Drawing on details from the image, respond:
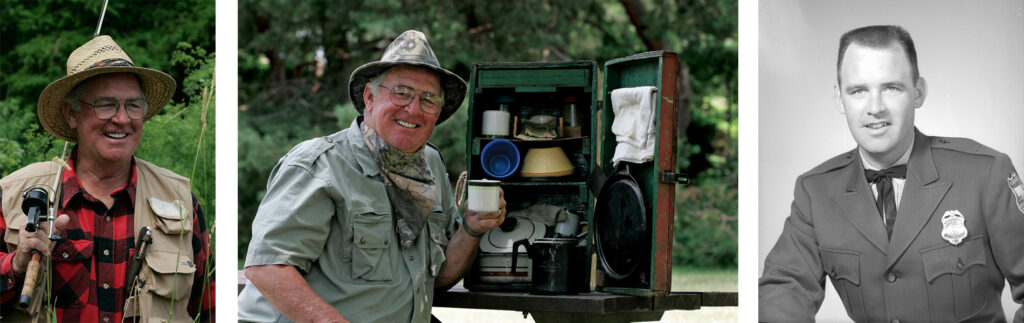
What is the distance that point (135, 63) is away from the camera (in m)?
4.92

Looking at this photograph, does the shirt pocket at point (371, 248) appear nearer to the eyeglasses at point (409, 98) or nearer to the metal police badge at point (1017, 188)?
the eyeglasses at point (409, 98)

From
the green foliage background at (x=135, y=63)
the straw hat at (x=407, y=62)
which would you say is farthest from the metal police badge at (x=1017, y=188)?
the green foliage background at (x=135, y=63)

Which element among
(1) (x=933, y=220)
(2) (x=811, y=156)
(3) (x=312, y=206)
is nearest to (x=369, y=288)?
(3) (x=312, y=206)

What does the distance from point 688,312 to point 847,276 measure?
288 inches

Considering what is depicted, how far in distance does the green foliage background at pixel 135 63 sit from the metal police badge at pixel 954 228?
250cm

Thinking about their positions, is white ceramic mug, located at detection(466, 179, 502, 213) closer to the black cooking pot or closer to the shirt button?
the black cooking pot

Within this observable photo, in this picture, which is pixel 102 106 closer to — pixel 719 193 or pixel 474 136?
pixel 474 136

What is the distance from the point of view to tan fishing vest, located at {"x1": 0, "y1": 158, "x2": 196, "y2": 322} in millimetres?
3410

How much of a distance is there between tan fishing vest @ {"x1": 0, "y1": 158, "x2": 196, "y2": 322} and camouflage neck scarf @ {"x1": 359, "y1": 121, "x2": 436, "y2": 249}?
649 mm

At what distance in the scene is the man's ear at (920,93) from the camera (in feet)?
12.7

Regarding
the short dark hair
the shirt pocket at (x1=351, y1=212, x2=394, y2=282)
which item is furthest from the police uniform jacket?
the shirt pocket at (x1=351, y1=212, x2=394, y2=282)

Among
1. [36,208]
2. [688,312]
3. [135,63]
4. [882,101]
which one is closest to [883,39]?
[882,101]

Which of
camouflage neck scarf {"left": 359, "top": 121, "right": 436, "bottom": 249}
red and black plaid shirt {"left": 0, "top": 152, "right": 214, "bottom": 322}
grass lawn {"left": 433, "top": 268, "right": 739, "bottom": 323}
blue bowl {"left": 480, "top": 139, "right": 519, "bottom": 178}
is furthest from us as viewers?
grass lawn {"left": 433, "top": 268, "right": 739, "bottom": 323}

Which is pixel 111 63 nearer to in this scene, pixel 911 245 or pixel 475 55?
pixel 911 245
